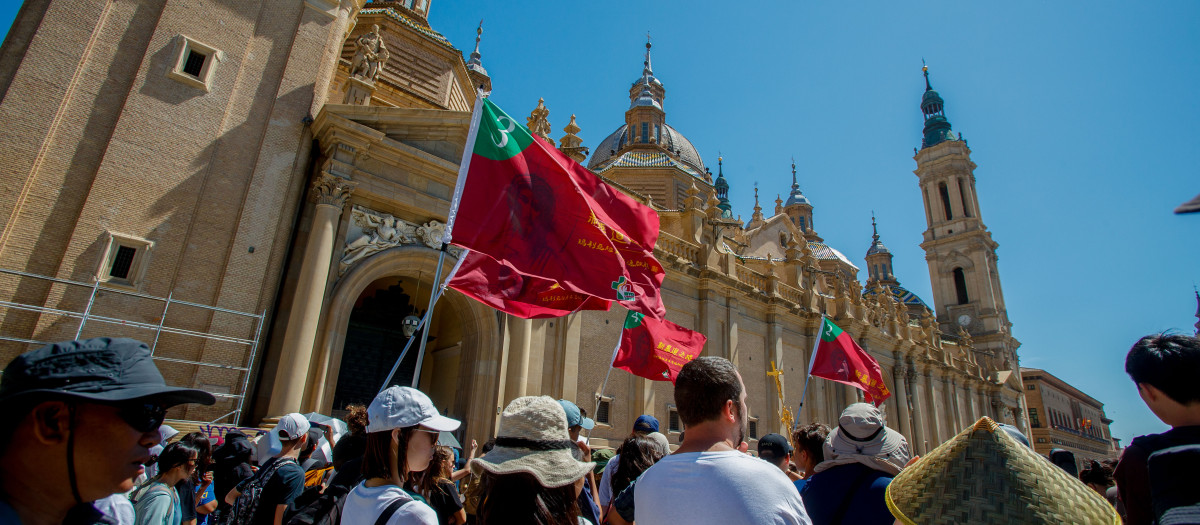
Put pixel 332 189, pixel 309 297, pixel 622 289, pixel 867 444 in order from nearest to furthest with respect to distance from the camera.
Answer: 1. pixel 867 444
2. pixel 622 289
3. pixel 309 297
4. pixel 332 189

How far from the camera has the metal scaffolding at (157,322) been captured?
Answer: 9.73m

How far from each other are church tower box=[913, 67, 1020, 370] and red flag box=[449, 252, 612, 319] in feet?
182

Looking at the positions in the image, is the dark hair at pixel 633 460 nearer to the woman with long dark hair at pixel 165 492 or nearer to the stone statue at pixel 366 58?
the woman with long dark hair at pixel 165 492

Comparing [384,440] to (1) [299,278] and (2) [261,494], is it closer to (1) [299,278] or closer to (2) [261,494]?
(2) [261,494]

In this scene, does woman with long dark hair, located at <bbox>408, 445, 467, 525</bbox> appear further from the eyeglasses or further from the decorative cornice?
the decorative cornice

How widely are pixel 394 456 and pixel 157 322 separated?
10.5 meters

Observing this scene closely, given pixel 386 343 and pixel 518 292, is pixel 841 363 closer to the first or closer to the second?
pixel 518 292

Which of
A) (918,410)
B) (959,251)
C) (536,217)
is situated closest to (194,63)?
(536,217)

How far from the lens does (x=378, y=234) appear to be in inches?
518

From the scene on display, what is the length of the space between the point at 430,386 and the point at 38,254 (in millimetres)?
8904

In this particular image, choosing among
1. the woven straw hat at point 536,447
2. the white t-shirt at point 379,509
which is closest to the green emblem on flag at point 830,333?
the woven straw hat at point 536,447

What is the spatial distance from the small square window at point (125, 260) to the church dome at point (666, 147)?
99.7 ft

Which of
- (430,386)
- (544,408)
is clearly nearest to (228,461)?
(544,408)

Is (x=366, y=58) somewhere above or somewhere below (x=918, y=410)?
above
